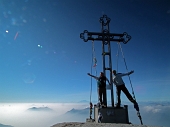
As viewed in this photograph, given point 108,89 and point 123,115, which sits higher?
point 108,89

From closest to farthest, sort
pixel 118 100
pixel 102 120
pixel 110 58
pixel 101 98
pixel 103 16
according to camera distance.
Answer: pixel 102 120 < pixel 118 100 < pixel 101 98 < pixel 110 58 < pixel 103 16

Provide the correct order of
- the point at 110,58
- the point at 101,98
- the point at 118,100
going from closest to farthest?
the point at 118,100
the point at 101,98
the point at 110,58

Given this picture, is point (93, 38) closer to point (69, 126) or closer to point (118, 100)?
point (118, 100)

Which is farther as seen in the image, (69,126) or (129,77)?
(129,77)

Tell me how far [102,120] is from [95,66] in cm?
503

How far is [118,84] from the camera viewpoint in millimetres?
9000

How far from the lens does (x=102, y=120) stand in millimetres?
8344

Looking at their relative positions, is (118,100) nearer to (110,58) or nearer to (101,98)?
(101,98)

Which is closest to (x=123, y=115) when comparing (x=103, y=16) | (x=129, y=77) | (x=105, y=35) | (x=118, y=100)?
(x=118, y=100)

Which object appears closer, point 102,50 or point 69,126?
point 69,126

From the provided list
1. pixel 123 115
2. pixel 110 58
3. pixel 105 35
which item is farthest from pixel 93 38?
pixel 123 115

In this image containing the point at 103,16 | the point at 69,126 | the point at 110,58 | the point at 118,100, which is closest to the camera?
the point at 69,126

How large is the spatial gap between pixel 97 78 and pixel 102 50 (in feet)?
8.17

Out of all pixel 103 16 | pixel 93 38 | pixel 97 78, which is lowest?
pixel 97 78
